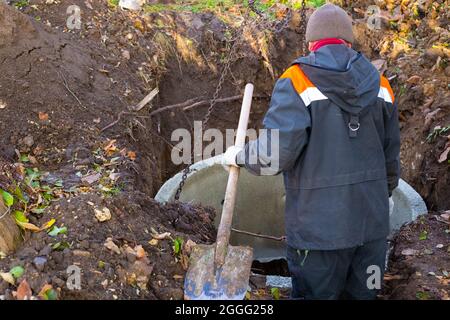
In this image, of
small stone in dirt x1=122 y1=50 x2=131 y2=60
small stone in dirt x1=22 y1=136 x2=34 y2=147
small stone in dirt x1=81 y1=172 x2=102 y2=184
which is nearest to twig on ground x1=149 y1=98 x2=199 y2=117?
small stone in dirt x1=122 y1=50 x2=131 y2=60

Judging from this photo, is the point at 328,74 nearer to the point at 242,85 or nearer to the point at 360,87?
the point at 360,87

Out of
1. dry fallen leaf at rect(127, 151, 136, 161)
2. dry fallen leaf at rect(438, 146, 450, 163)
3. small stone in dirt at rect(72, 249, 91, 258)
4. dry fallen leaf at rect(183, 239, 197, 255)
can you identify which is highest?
dry fallen leaf at rect(127, 151, 136, 161)

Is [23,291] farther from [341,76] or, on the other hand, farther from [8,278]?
[341,76]

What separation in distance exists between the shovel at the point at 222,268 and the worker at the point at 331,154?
29 cm

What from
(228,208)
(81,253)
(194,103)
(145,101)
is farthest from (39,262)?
(194,103)

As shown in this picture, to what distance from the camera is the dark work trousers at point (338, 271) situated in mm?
3113

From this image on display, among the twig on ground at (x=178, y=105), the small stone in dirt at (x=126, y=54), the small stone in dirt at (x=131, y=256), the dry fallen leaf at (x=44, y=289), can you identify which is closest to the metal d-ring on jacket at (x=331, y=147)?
the small stone in dirt at (x=131, y=256)

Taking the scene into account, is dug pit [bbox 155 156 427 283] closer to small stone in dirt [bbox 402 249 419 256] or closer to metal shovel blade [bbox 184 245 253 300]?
small stone in dirt [bbox 402 249 419 256]

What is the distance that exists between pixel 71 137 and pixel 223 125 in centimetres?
263

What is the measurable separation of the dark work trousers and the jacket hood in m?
0.88

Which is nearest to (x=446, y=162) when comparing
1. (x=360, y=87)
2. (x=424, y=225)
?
(x=424, y=225)

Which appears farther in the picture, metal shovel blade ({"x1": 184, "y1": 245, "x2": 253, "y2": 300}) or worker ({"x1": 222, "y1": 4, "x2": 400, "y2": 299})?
metal shovel blade ({"x1": 184, "y1": 245, "x2": 253, "y2": 300})

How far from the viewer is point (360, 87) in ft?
9.34

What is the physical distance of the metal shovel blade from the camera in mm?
→ 3043
